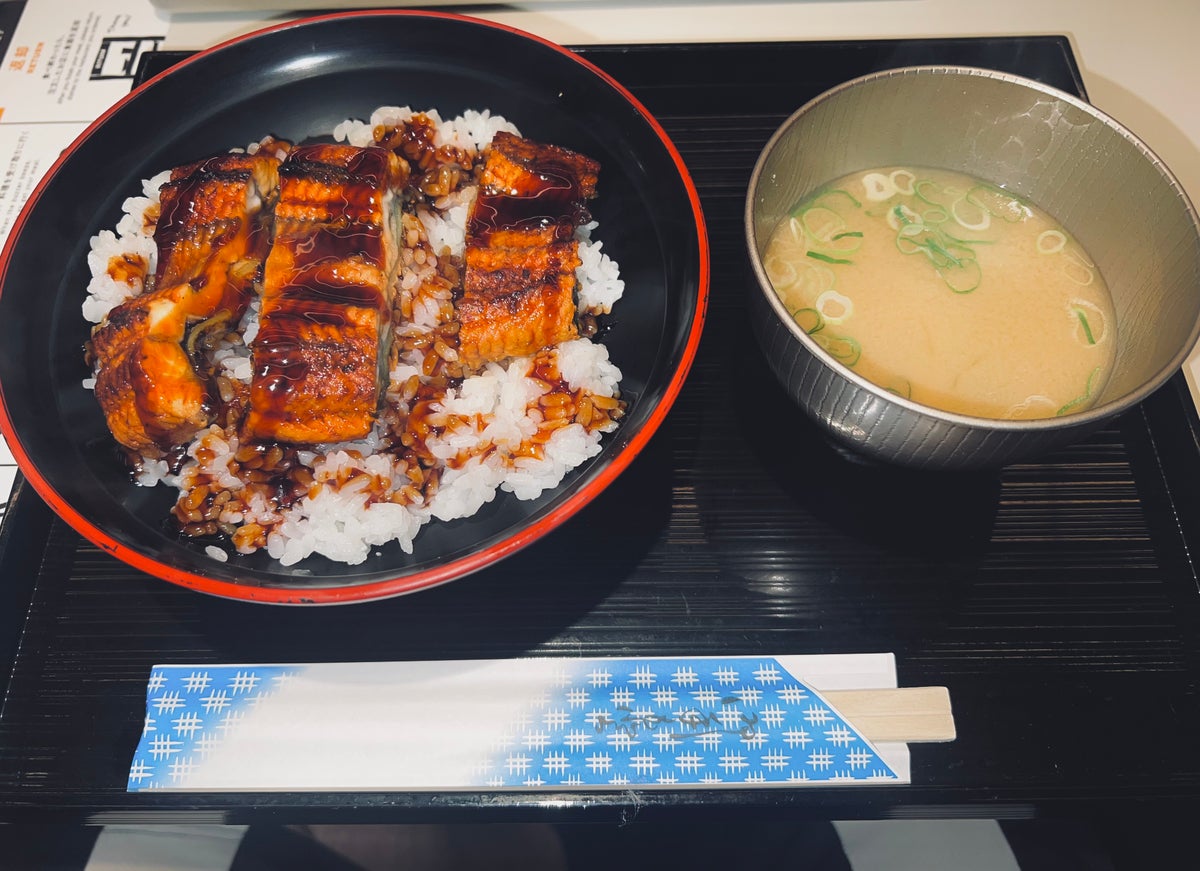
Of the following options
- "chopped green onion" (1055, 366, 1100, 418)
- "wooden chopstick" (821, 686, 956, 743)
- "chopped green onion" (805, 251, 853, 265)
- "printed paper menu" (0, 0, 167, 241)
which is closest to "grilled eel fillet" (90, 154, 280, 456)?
"printed paper menu" (0, 0, 167, 241)

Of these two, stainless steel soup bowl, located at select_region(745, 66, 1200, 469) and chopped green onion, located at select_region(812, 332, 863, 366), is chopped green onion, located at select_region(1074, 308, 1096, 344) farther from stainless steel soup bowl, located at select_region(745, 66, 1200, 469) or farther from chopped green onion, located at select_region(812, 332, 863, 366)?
chopped green onion, located at select_region(812, 332, 863, 366)

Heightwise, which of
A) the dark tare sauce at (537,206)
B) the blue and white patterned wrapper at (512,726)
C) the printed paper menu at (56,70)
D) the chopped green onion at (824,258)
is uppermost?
the printed paper menu at (56,70)

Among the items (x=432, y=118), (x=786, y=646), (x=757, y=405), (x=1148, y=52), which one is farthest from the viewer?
(x=1148, y=52)

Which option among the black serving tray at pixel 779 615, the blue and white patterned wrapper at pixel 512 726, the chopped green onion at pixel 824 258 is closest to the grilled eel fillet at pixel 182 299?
the black serving tray at pixel 779 615

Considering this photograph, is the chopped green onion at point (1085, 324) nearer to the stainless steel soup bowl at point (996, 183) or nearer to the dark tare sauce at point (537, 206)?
the stainless steel soup bowl at point (996, 183)

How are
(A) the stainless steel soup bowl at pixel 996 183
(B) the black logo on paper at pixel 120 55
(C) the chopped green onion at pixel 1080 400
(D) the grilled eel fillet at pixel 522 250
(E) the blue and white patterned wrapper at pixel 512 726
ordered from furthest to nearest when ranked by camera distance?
1. (B) the black logo on paper at pixel 120 55
2. (D) the grilled eel fillet at pixel 522 250
3. (C) the chopped green onion at pixel 1080 400
4. (E) the blue and white patterned wrapper at pixel 512 726
5. (A) the stainless steel soup bowl at pixel 996 183

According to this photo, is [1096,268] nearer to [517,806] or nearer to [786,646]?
[786,646]

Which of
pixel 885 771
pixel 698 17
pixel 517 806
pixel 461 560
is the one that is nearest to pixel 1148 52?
pixel 698 17
